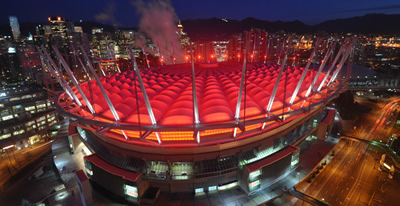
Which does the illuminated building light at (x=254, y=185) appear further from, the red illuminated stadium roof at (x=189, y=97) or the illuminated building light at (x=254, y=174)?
the red illuminated stadium roof at (x=189, y=97)

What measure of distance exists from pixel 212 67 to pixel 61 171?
80.5ft

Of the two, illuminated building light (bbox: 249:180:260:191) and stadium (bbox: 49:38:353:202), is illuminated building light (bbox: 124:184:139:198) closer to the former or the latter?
stadium (bbox: 49:38:353:202)

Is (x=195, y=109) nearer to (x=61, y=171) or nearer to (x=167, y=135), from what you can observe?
(x=167, y=135)

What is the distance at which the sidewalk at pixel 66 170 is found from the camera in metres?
22.3

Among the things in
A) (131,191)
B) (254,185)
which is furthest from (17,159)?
(254,185)

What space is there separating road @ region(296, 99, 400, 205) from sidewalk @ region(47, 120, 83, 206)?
24.8 m

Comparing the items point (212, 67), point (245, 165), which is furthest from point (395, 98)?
point (245, 165)

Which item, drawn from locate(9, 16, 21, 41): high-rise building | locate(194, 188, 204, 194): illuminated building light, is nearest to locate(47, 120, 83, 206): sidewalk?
locate(194, 188, 204, 194): illuminated building light

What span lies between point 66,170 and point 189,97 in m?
18.1

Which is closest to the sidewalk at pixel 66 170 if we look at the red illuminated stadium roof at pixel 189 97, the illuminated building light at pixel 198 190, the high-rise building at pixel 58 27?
the red illuminated stadium roof at pixel 189 97

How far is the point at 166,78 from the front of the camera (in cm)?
2606

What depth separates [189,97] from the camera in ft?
66.4

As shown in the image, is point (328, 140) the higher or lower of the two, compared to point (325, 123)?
lower

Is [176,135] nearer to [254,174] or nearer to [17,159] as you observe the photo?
[254,174]
